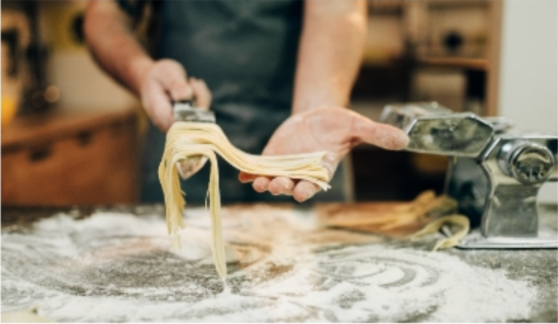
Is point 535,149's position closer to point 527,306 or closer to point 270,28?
point 527,306

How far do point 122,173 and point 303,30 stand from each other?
6.52 ft

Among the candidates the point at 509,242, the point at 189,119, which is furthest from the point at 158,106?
the point at 509,242

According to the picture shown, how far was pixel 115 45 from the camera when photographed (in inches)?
55.4

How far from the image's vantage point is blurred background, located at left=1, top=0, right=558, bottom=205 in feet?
4.40

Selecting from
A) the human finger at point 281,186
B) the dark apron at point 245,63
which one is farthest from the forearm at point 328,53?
the human finger at point 281,186

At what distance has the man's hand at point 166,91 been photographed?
1.08 metres

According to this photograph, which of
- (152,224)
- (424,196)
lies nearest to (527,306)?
(424,196)

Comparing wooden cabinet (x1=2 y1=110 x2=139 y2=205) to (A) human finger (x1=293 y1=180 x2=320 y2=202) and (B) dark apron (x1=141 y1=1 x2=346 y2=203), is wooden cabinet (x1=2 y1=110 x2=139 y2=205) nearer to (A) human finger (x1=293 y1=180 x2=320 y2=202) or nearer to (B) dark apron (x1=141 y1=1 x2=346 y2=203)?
(B) dark apron (x1=141 y1=1 x2=346 y2=203)

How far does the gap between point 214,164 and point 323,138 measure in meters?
0.21

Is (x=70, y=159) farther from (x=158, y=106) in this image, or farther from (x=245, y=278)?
(x=245, y=278)

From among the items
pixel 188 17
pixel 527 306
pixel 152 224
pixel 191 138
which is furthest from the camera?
pixel 188 17

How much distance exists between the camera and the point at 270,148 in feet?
3.32

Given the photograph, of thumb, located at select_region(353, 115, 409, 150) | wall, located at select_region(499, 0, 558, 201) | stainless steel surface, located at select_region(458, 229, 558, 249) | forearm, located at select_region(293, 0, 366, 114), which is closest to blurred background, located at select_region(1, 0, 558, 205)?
wall, located at select_region(499, 0, 558, 201)

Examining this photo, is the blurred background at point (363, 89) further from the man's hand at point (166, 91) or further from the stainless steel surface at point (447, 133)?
the man's hand at point (166, 91)
